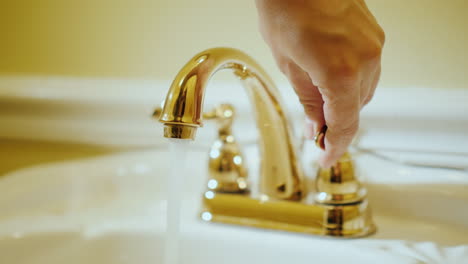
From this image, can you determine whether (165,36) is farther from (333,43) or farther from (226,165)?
(333,43)

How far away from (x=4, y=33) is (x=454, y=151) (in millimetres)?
519

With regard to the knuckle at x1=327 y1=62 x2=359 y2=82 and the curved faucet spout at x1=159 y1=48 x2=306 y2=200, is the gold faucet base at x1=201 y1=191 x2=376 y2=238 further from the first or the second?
the knuckle at x1=327 y1=62 x2=359 y2=82

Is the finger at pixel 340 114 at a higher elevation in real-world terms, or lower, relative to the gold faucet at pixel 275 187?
higher

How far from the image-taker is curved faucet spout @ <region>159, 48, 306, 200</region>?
20cm

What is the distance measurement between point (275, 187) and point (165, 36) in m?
0.22

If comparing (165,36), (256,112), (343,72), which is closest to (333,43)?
(343,72)

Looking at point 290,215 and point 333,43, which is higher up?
point 333,43

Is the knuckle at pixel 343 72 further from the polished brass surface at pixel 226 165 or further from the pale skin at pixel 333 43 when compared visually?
the polished brass surface at pixel 226 165

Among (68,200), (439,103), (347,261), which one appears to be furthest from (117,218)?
(439,103)

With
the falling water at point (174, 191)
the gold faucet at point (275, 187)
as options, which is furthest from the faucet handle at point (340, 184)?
the falling water at point (174, 191)

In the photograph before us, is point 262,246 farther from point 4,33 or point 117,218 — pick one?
point 4,33

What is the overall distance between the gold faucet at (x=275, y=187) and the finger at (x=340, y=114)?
0.06 m

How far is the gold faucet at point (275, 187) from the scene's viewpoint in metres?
0.31

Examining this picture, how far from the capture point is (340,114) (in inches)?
8.7
